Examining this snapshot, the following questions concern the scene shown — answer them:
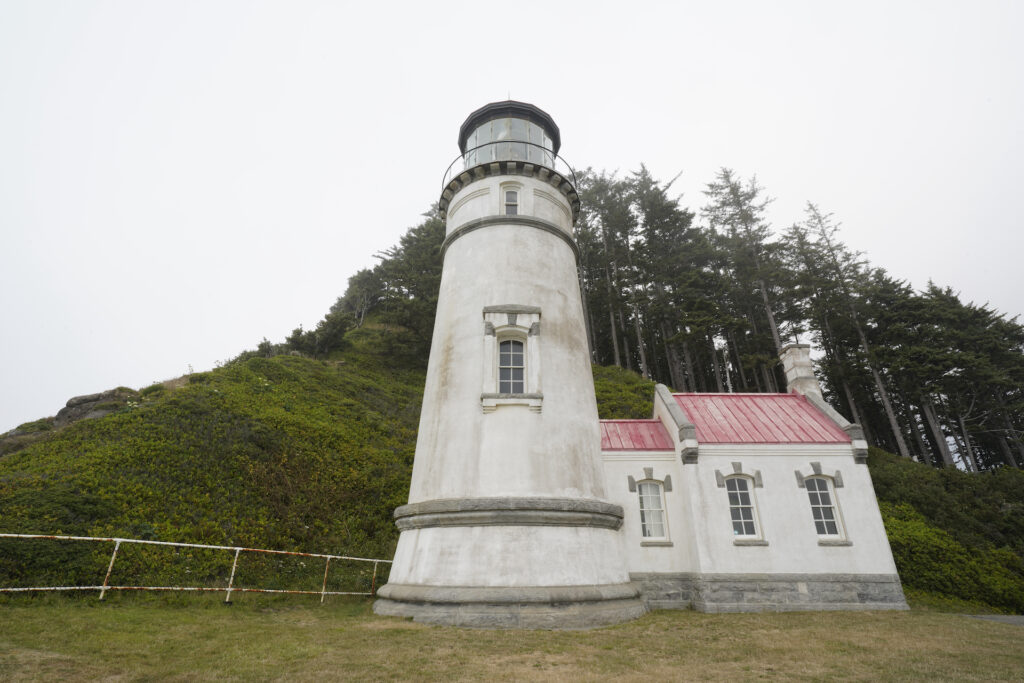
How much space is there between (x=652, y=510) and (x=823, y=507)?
14.4 feet

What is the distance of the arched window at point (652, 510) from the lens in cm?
1208

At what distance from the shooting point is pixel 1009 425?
29.4m

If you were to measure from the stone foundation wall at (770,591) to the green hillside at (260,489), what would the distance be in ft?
14.4

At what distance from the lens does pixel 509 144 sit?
13680 mm

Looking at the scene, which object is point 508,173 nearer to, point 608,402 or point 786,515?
point 786,515

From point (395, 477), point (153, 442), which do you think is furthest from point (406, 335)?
point (153, 442)

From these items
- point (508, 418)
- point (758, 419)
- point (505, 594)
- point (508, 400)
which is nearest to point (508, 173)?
point (508, 400)

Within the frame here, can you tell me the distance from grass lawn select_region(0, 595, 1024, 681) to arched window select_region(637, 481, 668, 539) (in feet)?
8.77

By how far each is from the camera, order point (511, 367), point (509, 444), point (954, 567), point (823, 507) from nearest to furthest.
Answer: point (509, 444) → point (511, 367) → point (823, 507) → point (954, 567)

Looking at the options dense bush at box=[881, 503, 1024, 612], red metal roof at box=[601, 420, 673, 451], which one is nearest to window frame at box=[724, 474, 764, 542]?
red metal roof at box=[601, 420, 673, 451]

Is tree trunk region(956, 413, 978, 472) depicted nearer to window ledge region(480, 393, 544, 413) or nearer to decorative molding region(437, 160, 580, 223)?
decorative molding region(437, 160, 580, 223)

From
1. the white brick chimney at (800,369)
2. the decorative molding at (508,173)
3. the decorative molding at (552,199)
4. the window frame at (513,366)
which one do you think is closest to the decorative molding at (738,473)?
the white brick chimney at (800,369)

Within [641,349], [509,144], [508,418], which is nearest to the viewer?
[508,418]

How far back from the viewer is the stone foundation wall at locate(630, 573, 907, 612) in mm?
10992
